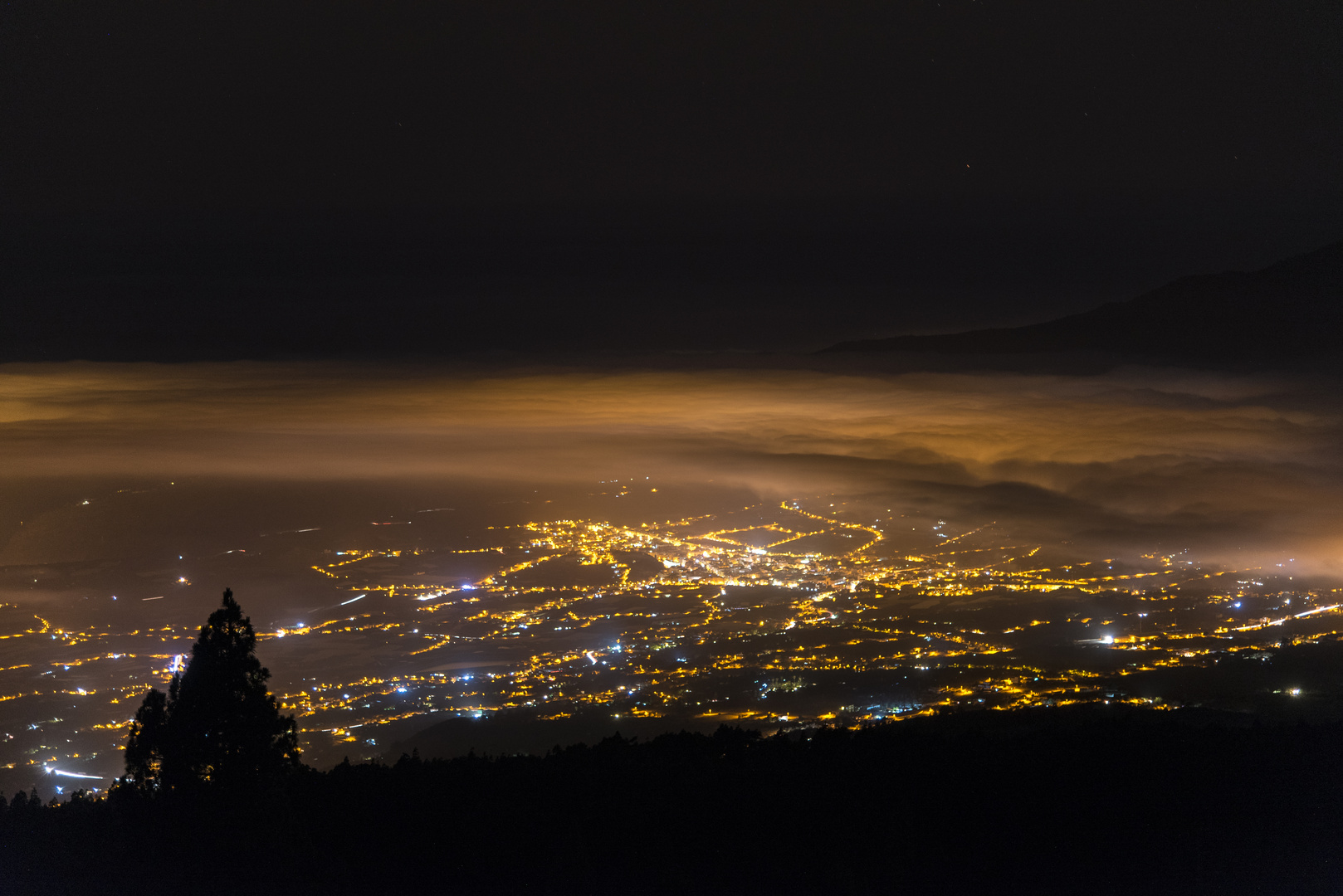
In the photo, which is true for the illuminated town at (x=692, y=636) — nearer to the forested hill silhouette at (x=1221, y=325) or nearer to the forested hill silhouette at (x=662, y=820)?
the forested hill silhouette at (x=662, y=820)

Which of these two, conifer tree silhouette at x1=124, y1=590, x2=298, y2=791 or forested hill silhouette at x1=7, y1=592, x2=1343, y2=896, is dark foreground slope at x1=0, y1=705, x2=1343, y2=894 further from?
conifer tree silhouette at x1=124, y1=590, x2=298, y2=791

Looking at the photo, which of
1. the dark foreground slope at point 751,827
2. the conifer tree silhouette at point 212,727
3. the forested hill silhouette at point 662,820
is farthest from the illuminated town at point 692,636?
the conifer tree silhouette at point 212,727

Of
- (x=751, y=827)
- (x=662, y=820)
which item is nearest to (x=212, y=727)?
(x=662, y=820)

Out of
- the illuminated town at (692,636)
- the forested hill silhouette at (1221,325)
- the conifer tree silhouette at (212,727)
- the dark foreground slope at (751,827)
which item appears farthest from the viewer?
the forested hill silhouette at (1221,325)

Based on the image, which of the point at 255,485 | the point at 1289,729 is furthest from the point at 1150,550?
the point at 255,485

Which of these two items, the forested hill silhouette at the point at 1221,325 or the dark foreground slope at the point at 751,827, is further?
the forested hill silhouette at the point at 1221,325

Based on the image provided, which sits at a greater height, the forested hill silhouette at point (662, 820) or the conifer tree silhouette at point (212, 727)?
the conifer tree silhouette at point (212, 727)

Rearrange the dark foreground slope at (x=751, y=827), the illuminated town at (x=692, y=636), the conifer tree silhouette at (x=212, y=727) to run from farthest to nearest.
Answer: the illuminated town at (x=692, y=636), the conifer tree silhouette at (x=212, y=727), the dark foreground slope at (x=751, y=827)

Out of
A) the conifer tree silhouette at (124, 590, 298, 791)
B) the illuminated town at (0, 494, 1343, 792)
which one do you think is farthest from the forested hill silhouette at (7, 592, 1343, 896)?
the illuminated town at (0, 494, 1343, 792)

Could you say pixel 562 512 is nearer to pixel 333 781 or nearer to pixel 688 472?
pixel 688 472
